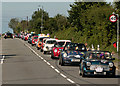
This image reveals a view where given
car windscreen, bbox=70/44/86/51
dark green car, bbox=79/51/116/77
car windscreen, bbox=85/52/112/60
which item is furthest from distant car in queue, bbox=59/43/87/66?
dark green car, bbox=79/51/116/77

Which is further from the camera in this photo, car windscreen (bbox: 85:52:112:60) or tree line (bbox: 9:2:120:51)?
tree line (bbox: 9:2:120:51)

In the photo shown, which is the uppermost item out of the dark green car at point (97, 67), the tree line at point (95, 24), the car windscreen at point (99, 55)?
the tree line at point (95, 24)

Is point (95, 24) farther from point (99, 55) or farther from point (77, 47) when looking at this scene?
point (99, 55)

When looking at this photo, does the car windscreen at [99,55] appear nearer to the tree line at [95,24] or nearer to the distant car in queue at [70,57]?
the distant car in queue at [70,57]

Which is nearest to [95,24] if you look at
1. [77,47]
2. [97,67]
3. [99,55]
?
[77,47]

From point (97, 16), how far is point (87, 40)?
23.0ft

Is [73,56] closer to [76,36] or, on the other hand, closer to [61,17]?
[76,36]

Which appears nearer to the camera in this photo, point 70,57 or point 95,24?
point 70,57

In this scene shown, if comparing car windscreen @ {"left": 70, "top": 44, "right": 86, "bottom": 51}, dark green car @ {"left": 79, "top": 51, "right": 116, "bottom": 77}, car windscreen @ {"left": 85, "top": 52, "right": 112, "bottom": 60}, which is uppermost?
car windscreen @ {"left": 70, "top": 44, "right": 86, "bottom": 51}

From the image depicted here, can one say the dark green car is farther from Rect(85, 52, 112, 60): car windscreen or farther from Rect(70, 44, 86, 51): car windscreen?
Rect(70, 44, 86, 51): car windscreen

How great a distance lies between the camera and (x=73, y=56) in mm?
25109

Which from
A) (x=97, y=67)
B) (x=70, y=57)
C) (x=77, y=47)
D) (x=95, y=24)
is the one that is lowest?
(x=97, y=67)

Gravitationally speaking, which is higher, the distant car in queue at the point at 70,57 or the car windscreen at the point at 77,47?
the car windscreen at the point at 77,47

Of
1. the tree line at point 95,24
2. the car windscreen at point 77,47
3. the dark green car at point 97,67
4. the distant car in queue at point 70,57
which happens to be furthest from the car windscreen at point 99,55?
the tree line at point 95,24
